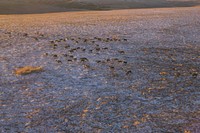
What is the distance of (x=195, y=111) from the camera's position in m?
11.1

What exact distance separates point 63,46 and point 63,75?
8.53 meters

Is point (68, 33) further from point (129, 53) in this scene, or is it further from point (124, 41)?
point (129, 53)

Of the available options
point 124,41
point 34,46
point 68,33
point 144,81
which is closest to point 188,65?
point 144,81

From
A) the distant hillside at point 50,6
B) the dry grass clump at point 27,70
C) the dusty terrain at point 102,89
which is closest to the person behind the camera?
the dusty terrain at point 102,89

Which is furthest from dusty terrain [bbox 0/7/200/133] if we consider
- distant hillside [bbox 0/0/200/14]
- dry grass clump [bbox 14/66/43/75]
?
distant hillside [bbox 0/0/200/14]

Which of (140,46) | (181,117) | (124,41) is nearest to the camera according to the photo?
(181,117)

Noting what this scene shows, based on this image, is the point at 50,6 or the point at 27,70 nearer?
the point at 27,70

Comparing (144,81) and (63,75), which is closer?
(144,81)

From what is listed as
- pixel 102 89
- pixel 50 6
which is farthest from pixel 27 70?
pixel 50 6

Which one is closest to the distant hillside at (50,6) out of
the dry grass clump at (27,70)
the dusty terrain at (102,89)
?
the dusty terrain at (102,89)

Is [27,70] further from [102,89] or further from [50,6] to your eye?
[50,6]

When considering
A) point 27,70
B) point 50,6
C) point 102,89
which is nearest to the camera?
point 102,89

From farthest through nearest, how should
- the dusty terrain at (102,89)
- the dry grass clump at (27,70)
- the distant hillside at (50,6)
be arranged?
the distant hillside at (50,6) → the dry grass clump at (27,70) → the dusty terrain at (102,89)

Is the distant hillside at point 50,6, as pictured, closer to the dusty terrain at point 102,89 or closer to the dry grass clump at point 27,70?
the dusty terrain at point 102,89
